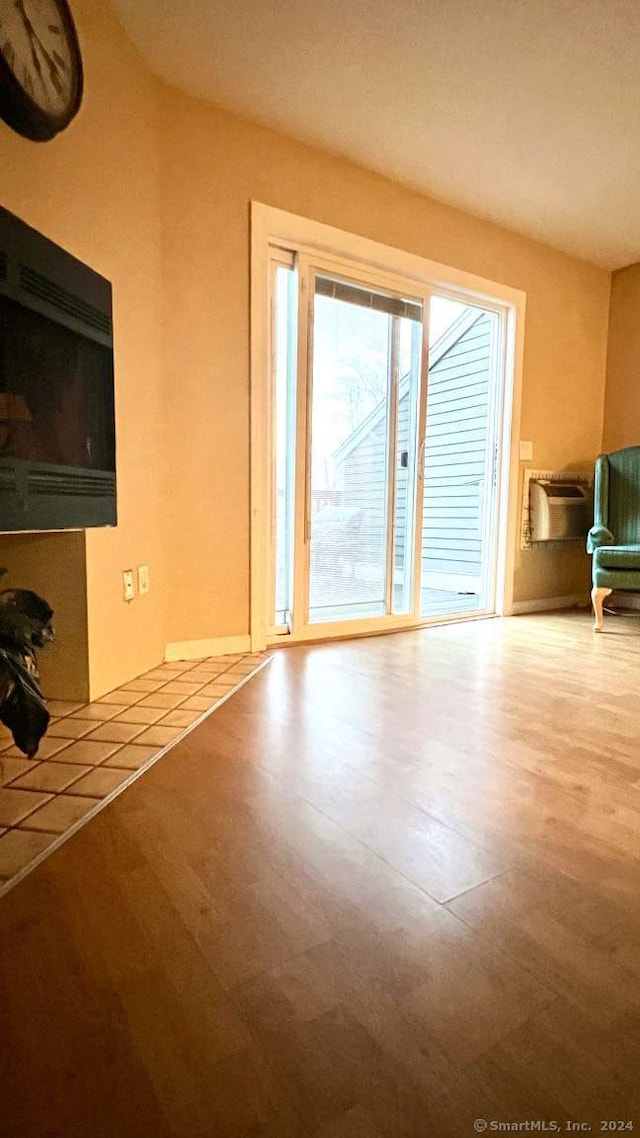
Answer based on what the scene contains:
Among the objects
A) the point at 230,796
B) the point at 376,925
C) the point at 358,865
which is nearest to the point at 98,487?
the point at 230,796

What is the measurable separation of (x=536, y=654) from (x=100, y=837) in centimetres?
216

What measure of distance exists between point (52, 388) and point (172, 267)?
1010 mm

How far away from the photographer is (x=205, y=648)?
8.18 feet

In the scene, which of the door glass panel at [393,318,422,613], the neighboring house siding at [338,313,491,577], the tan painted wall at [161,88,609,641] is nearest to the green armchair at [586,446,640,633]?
the neighboring house siding at [338,313,491,577]

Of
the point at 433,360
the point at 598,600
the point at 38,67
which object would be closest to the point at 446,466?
the point at 433,360

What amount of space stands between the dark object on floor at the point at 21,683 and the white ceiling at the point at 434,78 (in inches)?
85.6

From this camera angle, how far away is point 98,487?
5.85ft

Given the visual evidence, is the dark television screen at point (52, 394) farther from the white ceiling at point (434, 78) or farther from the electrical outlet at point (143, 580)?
the white ceiling at point (434, 78)

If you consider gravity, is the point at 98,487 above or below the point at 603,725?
above

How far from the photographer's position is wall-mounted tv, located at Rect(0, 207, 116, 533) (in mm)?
1373

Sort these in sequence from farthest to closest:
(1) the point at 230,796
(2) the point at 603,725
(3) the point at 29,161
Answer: (2) the point at 603,725, (3) the point at 29,161, (1) the point at 230,796

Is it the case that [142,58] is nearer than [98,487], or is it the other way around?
[98,487]

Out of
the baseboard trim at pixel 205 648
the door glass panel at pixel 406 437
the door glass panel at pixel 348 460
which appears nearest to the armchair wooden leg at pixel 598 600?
the door glass panel at pixel 406 437

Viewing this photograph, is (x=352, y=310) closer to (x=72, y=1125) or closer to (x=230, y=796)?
(x=230, y=796)
